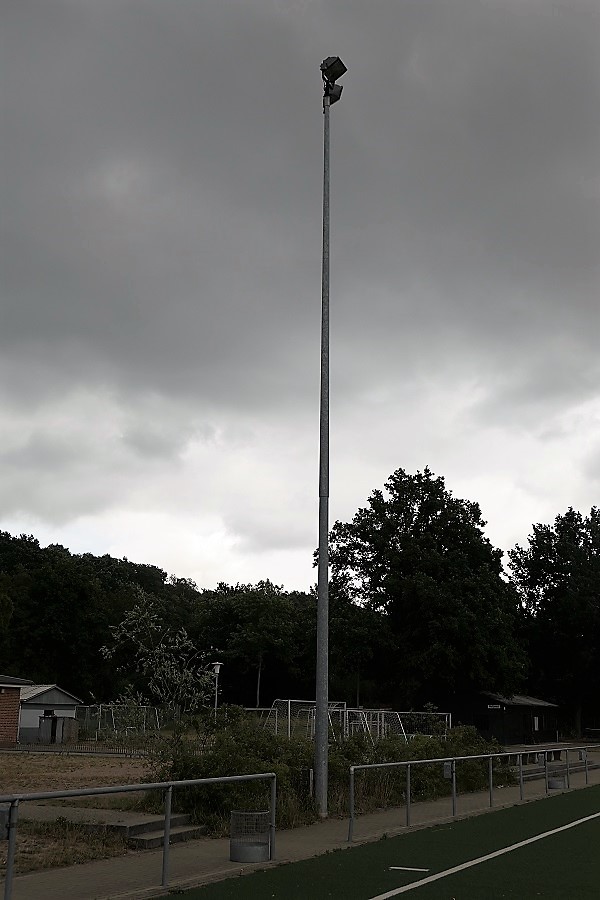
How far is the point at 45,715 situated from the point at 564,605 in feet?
135

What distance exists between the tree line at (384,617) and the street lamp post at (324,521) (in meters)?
20.3

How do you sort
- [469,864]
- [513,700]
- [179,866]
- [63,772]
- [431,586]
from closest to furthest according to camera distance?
[179,866] → [469,864] → [63,772] → [431,586] → [513,700]

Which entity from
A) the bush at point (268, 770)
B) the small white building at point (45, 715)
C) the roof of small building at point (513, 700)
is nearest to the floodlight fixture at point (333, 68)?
the bush at point (268, 770)

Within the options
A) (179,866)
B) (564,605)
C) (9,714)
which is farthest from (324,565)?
(564,605)

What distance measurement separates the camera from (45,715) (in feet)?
189

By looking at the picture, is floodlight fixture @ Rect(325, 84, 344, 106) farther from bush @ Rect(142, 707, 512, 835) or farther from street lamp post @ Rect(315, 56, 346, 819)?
bush @ Rect(142, 707, 512, 835)

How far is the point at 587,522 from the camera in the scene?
275ft

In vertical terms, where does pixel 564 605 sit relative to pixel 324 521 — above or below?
above

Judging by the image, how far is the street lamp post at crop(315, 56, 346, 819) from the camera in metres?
16.4

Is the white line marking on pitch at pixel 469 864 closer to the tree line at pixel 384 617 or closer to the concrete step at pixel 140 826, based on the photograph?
the concrete step at pixel 140 826

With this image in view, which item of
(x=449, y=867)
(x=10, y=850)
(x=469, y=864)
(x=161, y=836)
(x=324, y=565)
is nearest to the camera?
(x=10, y=850)

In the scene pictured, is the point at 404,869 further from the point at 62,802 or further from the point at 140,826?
the point at 62,802

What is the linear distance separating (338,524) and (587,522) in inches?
1228

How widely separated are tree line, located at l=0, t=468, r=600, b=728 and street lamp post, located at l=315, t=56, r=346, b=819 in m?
20.3
